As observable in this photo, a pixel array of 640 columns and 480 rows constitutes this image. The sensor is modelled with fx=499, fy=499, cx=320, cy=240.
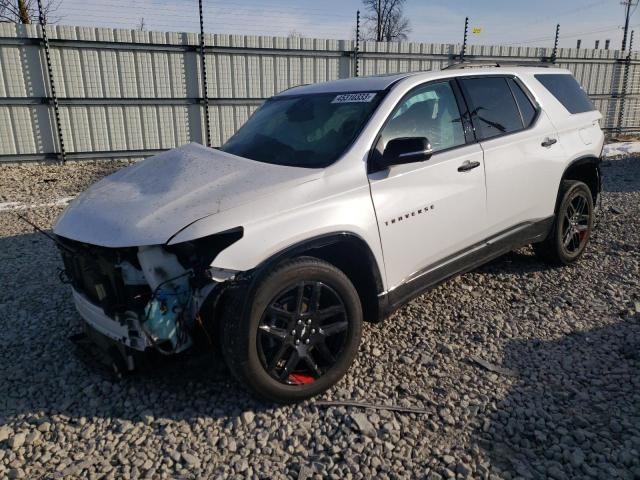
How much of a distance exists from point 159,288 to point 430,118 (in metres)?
2.23

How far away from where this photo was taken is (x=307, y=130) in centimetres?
355

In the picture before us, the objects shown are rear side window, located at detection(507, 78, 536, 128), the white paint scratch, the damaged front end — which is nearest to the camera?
the damaged front end

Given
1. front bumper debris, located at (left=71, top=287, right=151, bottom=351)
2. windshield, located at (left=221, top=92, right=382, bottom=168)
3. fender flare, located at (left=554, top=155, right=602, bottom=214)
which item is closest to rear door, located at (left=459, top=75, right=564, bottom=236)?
fender flare, located at (left=554, top=155, right=602, bottom=214)

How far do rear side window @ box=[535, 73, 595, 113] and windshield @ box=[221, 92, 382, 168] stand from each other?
2220 millimetres

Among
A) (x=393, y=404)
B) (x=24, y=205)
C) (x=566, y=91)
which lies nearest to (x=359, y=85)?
(x=393, y=404)

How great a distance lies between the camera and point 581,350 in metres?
3.45

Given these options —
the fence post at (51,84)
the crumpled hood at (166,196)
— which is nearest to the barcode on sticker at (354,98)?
the crumpled hood at (166,196)

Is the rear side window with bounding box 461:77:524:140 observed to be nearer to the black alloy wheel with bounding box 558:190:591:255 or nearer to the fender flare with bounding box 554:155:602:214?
the fender flare with bounding box 554:155:602:214

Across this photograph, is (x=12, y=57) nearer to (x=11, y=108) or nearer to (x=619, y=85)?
(x=11, y=108)

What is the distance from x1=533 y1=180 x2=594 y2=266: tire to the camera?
4.67 metres

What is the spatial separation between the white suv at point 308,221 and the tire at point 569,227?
1.56ft

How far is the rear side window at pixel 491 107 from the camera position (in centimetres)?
391

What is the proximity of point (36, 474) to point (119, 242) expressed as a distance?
3.94 ft

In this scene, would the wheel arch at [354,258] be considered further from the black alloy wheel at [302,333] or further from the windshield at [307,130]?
the windshield at [307,130]
